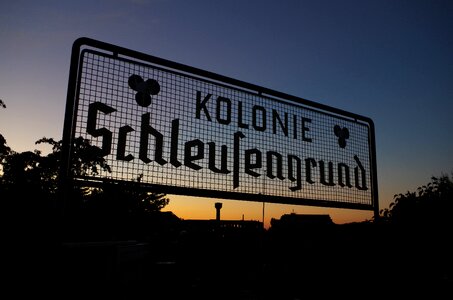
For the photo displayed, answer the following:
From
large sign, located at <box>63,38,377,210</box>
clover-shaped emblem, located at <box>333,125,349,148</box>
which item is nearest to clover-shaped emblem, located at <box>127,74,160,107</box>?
large sign, located at <box>63,38,377,210</box>

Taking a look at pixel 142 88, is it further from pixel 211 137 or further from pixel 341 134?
pixel 341 134

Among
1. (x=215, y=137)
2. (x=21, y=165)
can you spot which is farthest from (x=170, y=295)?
(x=21, y=165)

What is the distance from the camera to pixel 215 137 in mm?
3508

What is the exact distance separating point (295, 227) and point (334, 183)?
0.78 m

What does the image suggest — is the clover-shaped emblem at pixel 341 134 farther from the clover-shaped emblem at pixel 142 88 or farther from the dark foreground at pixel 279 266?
the clover-shaped emblem at pixel 142 88

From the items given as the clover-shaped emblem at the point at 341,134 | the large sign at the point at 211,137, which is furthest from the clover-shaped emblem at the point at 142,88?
the clover-shaped emblem at the point at 341,134

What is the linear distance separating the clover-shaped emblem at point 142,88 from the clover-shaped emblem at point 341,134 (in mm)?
2611

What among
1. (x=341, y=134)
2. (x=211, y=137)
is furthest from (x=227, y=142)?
(x=341, y=134)

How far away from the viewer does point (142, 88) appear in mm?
3137

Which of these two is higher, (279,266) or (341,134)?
(341,134)

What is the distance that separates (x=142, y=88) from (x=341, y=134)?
2.83 metres

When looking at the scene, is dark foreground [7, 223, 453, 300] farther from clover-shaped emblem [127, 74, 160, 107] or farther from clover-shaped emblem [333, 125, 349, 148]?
clover-shaped emblem [127, 74, 160, 107]

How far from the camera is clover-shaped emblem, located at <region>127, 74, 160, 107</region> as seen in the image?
3100mm

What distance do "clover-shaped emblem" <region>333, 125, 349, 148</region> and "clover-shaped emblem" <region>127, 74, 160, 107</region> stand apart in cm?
261
